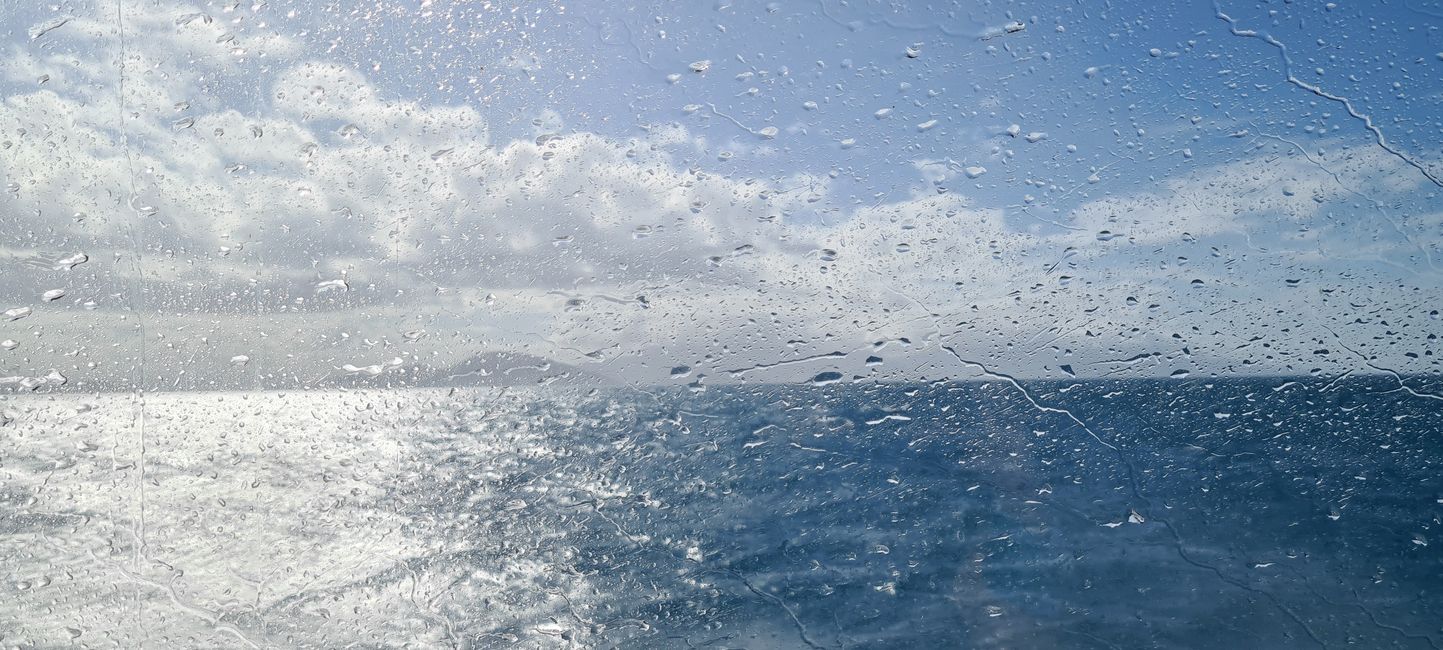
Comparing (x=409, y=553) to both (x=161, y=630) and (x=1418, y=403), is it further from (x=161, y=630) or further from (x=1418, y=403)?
(x=1418, y=403)

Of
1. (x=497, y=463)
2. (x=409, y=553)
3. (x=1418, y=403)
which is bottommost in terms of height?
A: (x=1418, y=403)

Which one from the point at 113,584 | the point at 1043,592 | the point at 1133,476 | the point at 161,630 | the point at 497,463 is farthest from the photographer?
the point at 1133,476

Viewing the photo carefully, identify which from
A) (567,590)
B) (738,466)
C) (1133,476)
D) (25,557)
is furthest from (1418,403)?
(25,557)

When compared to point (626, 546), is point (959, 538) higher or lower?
lower

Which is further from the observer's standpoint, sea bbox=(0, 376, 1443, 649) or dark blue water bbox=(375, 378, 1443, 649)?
dark blue water bbox=(375, 378, 1443, 649)

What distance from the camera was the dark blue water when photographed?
3871mm

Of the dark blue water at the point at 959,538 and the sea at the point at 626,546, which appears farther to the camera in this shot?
the dark blue water at the point at 959,538

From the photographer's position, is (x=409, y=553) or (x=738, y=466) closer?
(x=409, y=553)

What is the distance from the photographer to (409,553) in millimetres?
4914

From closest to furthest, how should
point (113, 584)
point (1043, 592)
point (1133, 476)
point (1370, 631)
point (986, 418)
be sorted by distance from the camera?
point (1370, 631), point (113, 584), point (1043, 592), point (1133, 476), point (986, 418)

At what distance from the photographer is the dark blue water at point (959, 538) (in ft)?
12.7

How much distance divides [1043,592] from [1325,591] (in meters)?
1.36

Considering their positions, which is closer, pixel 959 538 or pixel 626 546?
pixel 626 546

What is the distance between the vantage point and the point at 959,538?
21.1 feet
